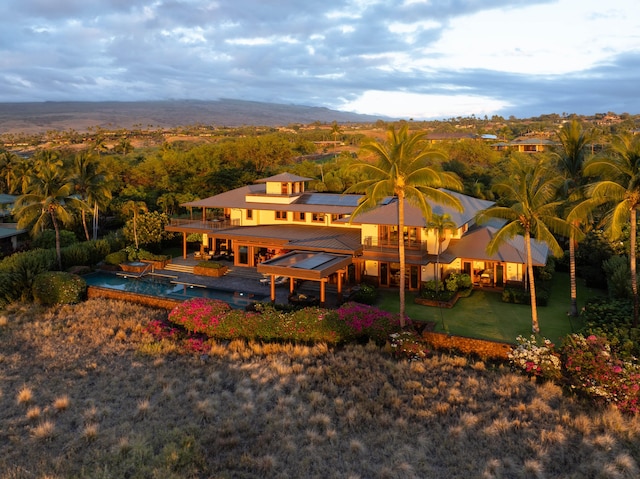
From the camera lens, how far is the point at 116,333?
23766 millimetres

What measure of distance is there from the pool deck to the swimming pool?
1.77 feet

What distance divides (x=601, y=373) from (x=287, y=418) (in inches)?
430

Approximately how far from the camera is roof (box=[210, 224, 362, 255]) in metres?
29.3

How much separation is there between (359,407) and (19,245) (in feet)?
113

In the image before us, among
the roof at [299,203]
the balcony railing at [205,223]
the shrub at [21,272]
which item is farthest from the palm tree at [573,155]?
the shrub at [21,272]

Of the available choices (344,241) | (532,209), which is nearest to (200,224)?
(344,241)

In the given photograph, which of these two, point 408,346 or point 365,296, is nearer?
point 408,346

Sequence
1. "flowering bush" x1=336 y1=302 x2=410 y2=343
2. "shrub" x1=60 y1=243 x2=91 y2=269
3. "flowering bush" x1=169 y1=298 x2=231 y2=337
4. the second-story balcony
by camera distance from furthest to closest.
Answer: the second-story balcony
"shrub" x1=60 y1=243 x2=91 y2=269
"flowering bush" x1=169 y1=298 x2=231 y2=337
"flowering bush" x1=336 y1=302 x2=410 y2=343

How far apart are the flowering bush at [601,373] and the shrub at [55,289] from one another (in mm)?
26231

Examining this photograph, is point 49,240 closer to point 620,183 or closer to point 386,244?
point 386,244

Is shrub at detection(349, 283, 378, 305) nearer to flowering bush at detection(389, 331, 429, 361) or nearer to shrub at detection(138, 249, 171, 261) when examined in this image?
flowering bush at detection(389, 331, 429, 361)

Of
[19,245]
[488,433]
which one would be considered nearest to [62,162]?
[19,245]

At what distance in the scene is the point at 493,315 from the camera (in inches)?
955

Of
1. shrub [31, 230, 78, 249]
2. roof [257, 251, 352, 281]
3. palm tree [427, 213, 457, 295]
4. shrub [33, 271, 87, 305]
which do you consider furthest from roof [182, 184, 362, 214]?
shrub [33, 271, 87, 305]
